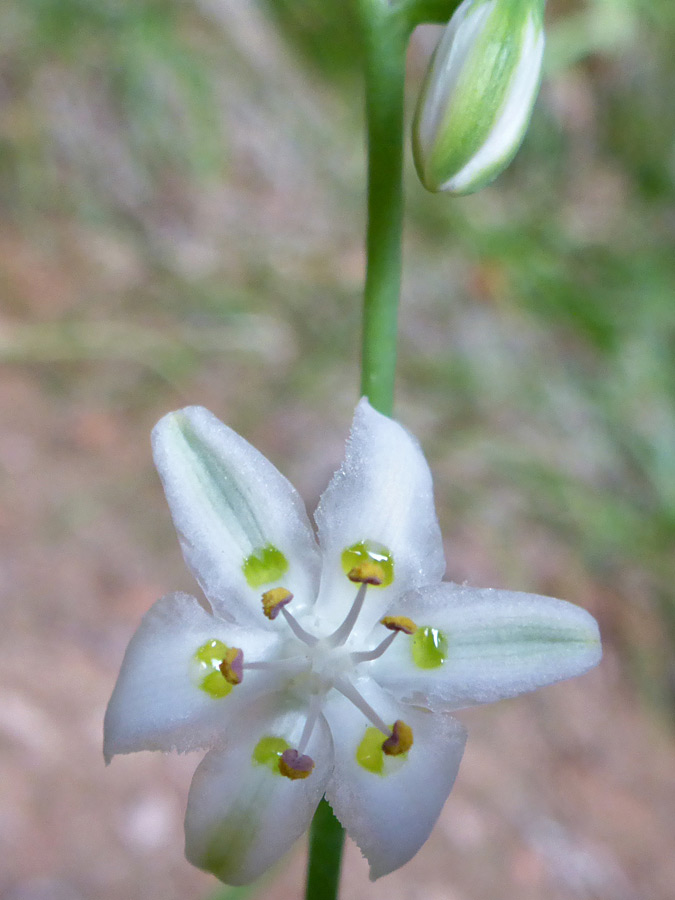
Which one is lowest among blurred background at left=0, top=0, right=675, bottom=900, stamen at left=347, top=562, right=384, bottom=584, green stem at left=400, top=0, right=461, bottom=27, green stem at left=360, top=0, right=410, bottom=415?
blurred background at left=0, top=0, right=675, bottom=900

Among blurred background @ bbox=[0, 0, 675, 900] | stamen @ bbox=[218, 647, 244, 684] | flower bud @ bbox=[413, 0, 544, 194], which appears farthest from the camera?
blurred background @ bbox=[0, 0, 675, 900]

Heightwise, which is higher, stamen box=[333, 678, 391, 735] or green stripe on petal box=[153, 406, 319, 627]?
green stripe on petal box=[153, 406, 319, 627]

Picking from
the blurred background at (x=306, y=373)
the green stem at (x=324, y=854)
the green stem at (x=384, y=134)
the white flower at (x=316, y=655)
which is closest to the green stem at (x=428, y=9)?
the green stem at (x=384, y=134)

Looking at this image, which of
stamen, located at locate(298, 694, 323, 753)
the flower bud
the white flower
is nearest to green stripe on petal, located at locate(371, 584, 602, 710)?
the white flower

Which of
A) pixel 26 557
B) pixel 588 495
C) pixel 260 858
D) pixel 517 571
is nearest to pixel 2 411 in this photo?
pixel 26 557

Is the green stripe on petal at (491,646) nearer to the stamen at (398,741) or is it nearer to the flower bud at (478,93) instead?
the stamen at (398,741)

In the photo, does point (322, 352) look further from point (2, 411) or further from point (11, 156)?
point (11, 156)

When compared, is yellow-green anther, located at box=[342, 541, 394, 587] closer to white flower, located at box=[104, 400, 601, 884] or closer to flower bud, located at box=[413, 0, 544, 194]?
white flower, located at box=[104, 400, 601, 884]

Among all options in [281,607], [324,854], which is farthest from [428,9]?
[324,854]
